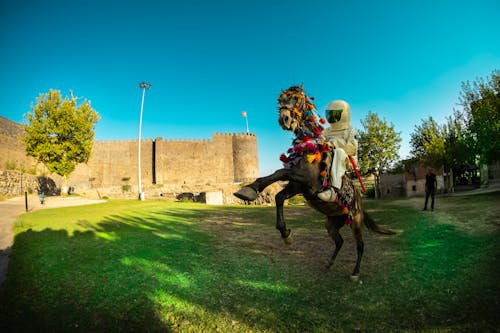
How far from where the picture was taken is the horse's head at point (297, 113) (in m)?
3.55

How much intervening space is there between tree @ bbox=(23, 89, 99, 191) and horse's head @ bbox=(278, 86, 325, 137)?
2306 cm

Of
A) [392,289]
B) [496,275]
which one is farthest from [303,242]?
[496,275]

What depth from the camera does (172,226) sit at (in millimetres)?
8117

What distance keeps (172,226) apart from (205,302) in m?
5.42

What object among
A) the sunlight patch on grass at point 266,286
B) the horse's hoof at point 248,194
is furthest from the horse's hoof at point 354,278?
the horse's hoof at point 248,194

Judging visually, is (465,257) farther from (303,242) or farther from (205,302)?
(205,302)

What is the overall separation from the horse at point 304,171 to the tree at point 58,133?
23.1 m

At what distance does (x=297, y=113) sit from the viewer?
3.60m

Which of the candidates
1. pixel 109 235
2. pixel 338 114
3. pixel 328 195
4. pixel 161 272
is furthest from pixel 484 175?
pixel 109 235

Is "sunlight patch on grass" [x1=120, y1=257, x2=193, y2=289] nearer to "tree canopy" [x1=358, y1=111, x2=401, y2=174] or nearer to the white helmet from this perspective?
the white helmet

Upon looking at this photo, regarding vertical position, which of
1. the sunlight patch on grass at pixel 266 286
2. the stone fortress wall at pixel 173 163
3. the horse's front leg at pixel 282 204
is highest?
the stone fortress wall at pixel 173 163

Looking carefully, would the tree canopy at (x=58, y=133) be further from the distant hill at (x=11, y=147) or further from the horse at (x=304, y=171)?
the horse at (x=304, y=171)

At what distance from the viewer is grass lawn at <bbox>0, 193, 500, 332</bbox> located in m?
2.65

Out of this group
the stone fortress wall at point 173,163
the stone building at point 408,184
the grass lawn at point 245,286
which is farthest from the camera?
the stone fortress wall at point 173,163
